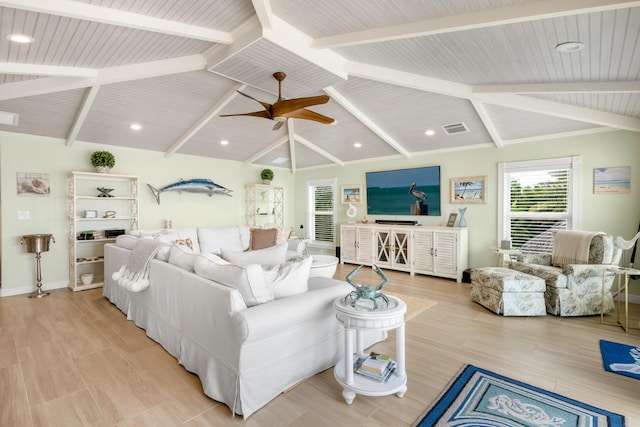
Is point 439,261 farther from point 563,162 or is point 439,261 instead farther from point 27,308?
point 27,308

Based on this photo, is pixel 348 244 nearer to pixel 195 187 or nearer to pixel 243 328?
pixel 195 187

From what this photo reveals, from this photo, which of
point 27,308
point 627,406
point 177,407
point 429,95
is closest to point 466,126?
point 429,95

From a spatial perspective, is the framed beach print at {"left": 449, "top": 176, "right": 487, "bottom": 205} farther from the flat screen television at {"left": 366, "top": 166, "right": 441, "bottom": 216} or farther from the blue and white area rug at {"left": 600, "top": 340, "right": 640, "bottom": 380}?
the blue and white area rug at {"left": 600, "top": 340, "right": 640, "bottom": 380}

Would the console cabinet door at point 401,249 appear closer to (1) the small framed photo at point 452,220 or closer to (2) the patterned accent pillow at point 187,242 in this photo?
(1) the small framed photo at point 452,220

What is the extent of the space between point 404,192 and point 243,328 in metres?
5.21

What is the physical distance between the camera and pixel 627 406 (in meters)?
2.05

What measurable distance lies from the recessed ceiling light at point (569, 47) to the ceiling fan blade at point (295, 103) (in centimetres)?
198

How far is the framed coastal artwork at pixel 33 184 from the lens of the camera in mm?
4634

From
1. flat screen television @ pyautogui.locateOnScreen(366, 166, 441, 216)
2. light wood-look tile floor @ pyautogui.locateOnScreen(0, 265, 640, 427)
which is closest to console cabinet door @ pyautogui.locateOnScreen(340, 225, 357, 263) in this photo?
flat screen television @ pyautogui.locateOnScreen(366, 166, 441, 216)

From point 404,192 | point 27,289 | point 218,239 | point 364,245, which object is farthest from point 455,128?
point 27,289

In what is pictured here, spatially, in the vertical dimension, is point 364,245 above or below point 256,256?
below

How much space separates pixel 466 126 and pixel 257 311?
14.7 ft

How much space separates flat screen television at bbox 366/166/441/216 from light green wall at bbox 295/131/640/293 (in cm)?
13

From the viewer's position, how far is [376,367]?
219 cm
